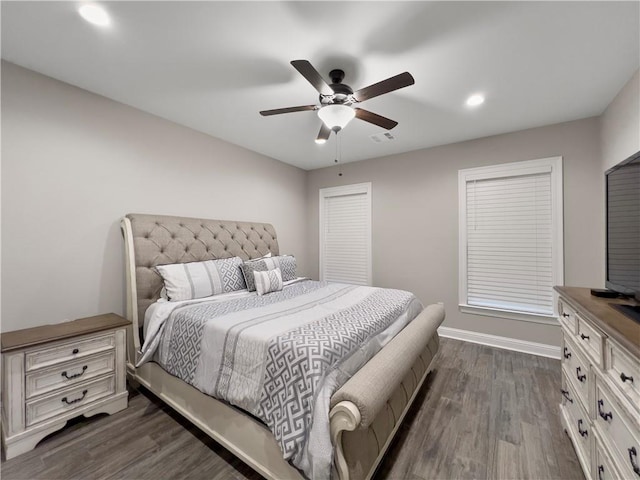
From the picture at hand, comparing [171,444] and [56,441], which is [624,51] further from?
[56,441]

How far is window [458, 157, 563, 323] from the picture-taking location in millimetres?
2922

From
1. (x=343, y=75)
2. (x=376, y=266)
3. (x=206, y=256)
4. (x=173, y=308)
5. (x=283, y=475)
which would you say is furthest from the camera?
(x=376, y=266)

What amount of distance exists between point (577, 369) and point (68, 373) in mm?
3211

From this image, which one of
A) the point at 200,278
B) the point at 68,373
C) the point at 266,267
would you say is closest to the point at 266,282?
the point at 266,267

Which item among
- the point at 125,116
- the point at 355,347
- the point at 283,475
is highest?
the point at 125,116

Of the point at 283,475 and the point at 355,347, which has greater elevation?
the point at 355,347

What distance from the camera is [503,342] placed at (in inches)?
124

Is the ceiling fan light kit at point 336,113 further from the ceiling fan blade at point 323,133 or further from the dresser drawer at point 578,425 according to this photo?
the dresser drawer at point 578,425

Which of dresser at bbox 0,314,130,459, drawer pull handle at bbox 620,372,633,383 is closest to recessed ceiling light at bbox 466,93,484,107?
drawer pull handle at bbox 620,372,633,383

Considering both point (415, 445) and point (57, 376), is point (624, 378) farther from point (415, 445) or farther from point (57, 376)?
point (57, 376)

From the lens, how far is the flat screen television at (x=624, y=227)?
1349mm

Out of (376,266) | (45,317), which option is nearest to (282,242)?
(376,266)

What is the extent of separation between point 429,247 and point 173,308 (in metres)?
3.09

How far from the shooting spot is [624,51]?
5.68ft
